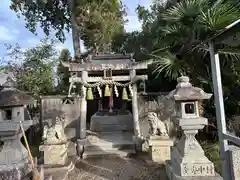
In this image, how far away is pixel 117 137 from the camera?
8.81 m

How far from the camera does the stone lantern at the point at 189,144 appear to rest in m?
4.05

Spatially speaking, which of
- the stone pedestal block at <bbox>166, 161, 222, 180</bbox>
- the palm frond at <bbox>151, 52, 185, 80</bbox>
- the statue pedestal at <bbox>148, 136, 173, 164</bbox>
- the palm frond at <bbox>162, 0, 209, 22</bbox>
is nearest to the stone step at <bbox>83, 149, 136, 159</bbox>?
the statue pedestal at <bbox>148, 136, 173, 164</bbox>

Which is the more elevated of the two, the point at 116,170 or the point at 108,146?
the point at 108,146

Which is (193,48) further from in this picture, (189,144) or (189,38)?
(189,144)

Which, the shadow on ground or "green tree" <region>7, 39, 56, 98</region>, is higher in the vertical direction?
"green tree" <region>7, 39, 56, 98</region>

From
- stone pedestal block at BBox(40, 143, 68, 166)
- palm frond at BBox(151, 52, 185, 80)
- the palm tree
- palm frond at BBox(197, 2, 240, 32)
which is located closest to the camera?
palm frond at BBox(197, 2, 240, 32)

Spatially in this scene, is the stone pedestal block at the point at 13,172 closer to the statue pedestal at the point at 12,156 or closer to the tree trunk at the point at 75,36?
the statue pedestal at the point at 12,156

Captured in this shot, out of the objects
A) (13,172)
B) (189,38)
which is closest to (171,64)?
(189,38)

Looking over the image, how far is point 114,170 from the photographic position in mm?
5695

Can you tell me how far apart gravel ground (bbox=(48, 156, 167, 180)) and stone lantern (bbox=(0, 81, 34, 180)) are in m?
1.25

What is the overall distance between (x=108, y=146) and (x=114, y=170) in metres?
1.99

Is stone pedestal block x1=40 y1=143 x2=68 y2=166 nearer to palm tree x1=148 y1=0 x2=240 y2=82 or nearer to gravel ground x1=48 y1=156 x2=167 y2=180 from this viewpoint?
gravel ground x1=48 y1=156 x2=167 y2=180

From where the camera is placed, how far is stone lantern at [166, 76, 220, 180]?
4055mm

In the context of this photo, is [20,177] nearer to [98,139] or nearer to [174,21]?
[98,139]
